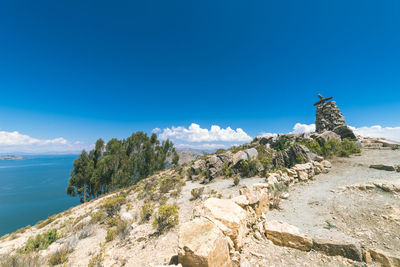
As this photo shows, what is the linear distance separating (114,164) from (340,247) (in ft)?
98.4

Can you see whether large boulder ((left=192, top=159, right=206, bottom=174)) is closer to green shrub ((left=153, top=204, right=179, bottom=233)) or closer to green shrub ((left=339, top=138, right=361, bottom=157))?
green shrub ((left=153, top=204, right=179, bottom=233))

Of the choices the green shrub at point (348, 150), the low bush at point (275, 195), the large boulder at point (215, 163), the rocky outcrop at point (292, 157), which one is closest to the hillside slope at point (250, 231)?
the low bush at point (275, 195)

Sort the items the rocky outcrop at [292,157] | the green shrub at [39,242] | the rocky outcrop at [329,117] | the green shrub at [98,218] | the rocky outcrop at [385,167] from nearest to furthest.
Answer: the green shrub at [39,242]
the rocky outcrop at [385,167]
the green shrub at [98,218]
the rocky outcrop at [292,157]
the rocky outcrop at [329,117]

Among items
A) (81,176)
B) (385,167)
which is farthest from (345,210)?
(81,176)

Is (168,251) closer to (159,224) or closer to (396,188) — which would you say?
(159,224)

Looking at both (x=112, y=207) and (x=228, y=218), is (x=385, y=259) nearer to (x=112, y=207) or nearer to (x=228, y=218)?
(x=228, y=218)

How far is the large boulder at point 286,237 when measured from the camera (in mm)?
3398

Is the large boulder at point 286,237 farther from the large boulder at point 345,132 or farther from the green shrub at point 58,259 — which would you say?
the large boulder at point 345,132

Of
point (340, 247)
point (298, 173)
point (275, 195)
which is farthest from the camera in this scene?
point (298, 173)

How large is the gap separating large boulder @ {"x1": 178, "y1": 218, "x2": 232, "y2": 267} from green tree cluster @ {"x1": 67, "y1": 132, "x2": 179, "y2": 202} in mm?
26619

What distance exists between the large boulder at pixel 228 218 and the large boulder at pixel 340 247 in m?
1.68

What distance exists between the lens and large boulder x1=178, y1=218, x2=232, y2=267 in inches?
91.1

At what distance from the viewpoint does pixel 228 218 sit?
10.7 feet

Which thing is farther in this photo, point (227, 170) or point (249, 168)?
point (227, 170)
